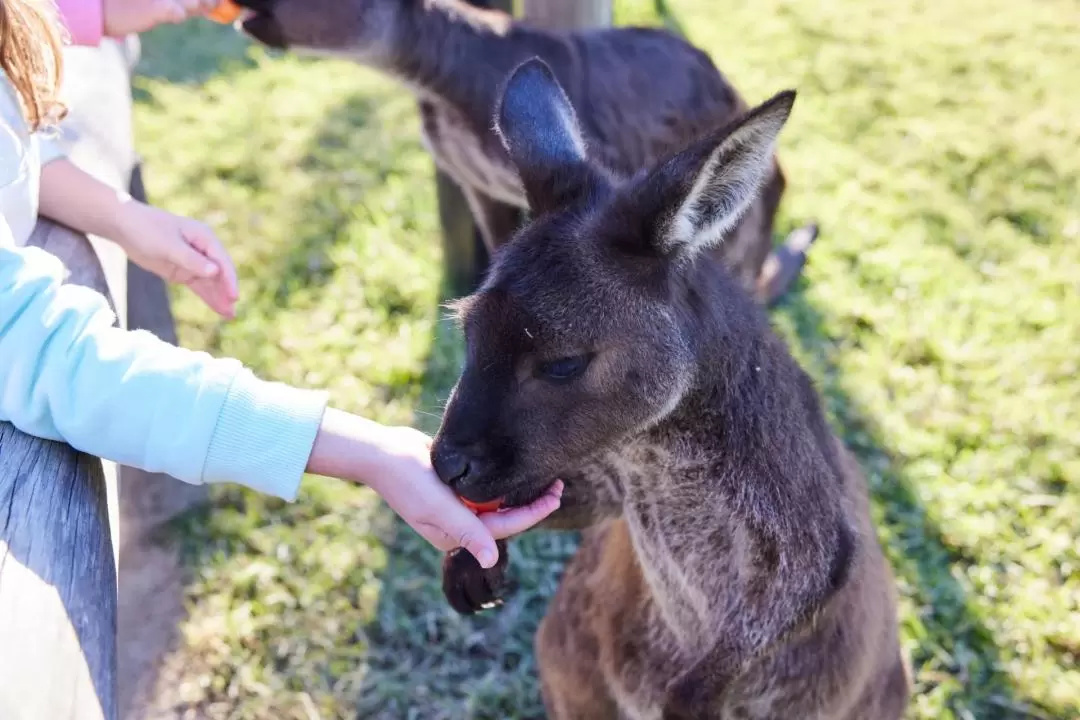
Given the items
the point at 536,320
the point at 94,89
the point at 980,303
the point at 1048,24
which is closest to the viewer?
the point at 536,320

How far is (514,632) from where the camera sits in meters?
2.87

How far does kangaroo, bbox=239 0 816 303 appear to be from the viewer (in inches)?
126

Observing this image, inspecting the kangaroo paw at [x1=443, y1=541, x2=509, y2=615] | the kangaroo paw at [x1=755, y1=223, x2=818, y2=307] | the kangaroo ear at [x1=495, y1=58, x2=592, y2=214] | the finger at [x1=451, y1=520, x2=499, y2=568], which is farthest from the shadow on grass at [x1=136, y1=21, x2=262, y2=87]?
the finger at [x1=451, y1=520, x2=499, y2=568]

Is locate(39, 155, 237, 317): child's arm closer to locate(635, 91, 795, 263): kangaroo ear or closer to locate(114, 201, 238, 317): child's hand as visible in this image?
locate(114, 201, 238, 317): child's hand

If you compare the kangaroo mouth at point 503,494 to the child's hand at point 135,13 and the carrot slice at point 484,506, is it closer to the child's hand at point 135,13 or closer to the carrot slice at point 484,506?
the carrot slice at point 484,506

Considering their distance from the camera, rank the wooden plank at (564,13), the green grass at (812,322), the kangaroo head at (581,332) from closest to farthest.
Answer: the kangaroo head at (581,332) → the green grass at (812,322) → the wooden plank at (564,13)

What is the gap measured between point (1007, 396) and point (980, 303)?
489 mm

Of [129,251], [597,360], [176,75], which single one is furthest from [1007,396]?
[176,75]

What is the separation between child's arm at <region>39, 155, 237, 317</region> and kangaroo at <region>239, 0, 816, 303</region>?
133 centimetres

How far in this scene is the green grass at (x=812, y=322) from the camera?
109 inches

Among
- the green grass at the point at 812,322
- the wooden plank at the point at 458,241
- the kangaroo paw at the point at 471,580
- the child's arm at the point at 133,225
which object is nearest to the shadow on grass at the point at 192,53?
the green grass at the point at 812,322

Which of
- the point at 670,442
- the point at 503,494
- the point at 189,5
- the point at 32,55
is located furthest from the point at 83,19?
the point at 670,442

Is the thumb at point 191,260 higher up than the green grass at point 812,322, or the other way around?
the thumb at point 191,260

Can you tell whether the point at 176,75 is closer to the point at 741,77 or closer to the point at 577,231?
the point at 741,77
